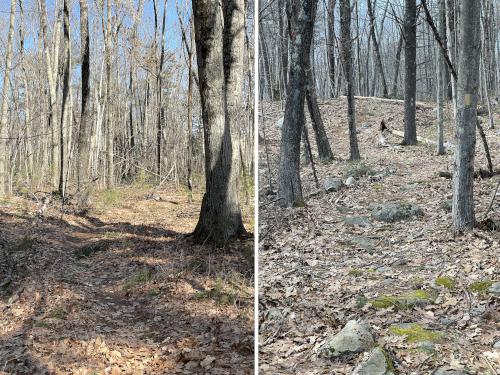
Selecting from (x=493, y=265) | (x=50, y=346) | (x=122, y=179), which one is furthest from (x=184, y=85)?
(x=493, y=265)

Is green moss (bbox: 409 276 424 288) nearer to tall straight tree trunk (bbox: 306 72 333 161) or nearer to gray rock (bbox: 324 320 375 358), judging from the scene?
gray rock (bbox: 324 320 375 358)

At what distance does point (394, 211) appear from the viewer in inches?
A: 112

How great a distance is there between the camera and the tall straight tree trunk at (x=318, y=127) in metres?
3.54

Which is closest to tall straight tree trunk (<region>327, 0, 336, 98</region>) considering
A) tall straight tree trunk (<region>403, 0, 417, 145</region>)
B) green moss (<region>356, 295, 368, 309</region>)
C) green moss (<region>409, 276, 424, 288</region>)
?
tall straight tree trunk (<region>403, 0, 417, 145</region>)

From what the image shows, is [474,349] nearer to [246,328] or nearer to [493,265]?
[493,265]

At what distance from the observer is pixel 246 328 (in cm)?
313

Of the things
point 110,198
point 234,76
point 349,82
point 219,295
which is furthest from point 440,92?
point 110,198

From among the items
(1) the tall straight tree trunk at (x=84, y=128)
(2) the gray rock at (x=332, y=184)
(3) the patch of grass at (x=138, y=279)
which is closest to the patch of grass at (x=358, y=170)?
(2) the gray rock at (x=332, y=184)

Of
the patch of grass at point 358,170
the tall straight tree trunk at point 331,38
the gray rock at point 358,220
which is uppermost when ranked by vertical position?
the tall straight tree trunk at point 331,38

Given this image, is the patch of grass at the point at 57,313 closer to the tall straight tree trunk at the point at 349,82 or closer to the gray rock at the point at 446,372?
the tall straight tree trunk at the point at 349,82

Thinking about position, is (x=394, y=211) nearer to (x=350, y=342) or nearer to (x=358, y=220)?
(x=358, y=220)

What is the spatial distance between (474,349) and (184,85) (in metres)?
11.0

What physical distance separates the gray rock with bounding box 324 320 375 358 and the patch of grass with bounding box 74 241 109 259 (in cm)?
381

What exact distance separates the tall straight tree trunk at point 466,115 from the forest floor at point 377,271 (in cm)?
11
